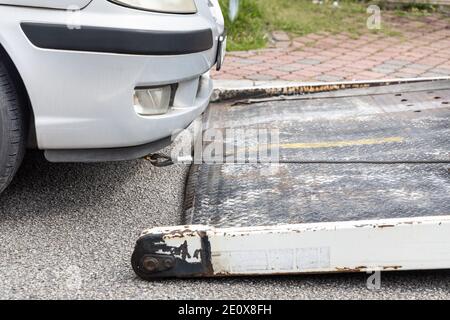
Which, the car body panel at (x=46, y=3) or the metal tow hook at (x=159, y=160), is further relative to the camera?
the metal tow hook at (x=159, y=160)

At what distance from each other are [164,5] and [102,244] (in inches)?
38.4

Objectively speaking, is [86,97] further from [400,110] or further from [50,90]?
[400,110]

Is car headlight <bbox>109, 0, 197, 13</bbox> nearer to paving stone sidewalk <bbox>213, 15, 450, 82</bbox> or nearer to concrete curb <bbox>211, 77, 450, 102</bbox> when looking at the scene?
concrete curb <bbox>211, 77, 450, 102</bbox>

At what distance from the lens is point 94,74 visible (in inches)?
106

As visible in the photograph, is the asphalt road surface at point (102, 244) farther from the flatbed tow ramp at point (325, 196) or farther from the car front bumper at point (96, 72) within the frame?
the car front bumper at point (96, 72)

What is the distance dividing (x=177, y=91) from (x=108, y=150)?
0.37 meters

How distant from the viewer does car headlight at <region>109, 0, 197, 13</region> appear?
2729 mm

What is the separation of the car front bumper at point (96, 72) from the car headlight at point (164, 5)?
0.02 m

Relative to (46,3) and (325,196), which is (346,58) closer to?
(325,196)

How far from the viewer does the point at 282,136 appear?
142 inches

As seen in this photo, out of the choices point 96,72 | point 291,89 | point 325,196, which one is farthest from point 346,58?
point 96,72

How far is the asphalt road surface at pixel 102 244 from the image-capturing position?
2486 mm

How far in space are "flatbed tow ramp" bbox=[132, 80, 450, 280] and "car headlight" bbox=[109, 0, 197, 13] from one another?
0.77 metres

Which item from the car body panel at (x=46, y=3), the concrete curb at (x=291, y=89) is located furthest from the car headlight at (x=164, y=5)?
the concrete curb at (x=291, y=89)
